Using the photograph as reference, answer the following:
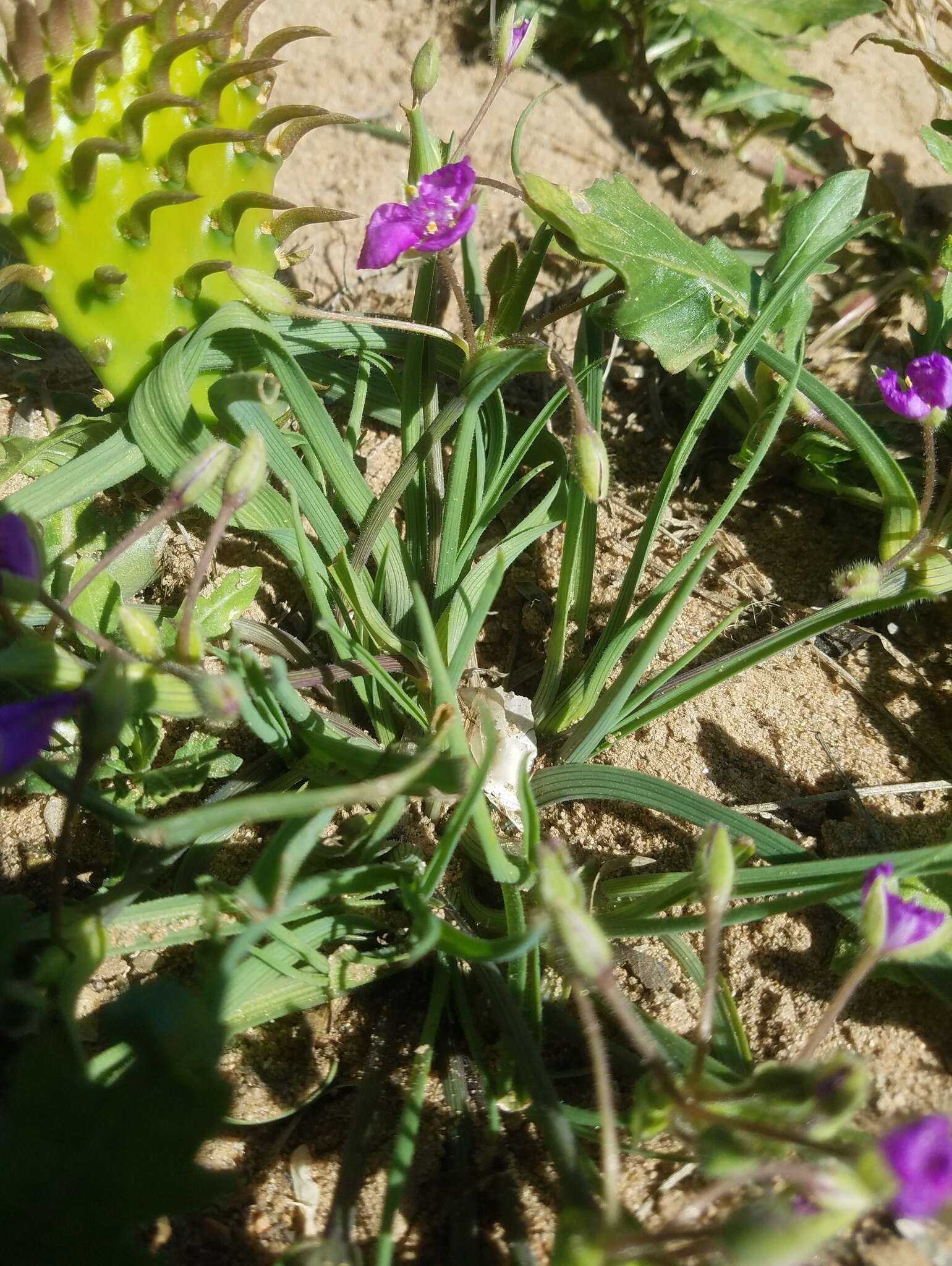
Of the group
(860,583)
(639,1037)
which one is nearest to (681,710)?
(860,583)

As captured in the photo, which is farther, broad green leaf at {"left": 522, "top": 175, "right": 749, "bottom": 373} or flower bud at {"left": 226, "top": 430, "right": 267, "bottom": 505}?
broad green leaf at {"left": 522, "top": 175, "right": 749, "bottom": 373}


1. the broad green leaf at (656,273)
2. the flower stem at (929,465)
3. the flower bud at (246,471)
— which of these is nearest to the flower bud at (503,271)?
the broad green leaf at (656,273)

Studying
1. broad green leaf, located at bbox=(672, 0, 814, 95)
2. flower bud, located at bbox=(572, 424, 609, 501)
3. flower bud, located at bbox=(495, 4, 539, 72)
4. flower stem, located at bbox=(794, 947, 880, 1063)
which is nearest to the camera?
flower stem, located at bbox=(794, 947, 880, 1063)

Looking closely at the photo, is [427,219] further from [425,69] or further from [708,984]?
[708,984]

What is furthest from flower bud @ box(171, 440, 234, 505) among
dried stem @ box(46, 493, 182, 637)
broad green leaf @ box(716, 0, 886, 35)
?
broad green leaf @ box(716, 0, 886, 35)

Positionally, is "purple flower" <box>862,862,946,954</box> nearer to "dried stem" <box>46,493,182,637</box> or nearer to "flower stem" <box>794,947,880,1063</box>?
"flower stem" <box>794,947,880,1063</box>

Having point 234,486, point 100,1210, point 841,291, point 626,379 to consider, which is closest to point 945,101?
point 841,291

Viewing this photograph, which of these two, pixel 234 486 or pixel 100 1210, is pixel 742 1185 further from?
pixel 234 486
